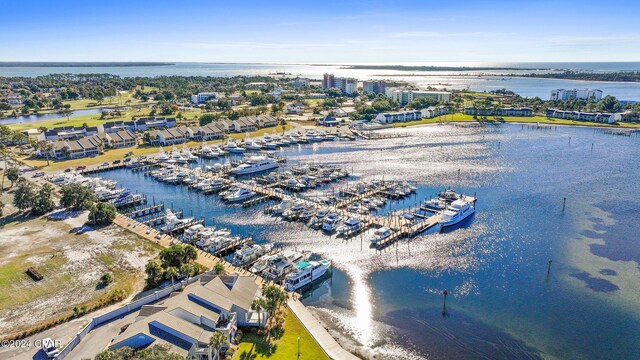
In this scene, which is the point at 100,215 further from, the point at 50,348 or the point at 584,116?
the point at 584,116

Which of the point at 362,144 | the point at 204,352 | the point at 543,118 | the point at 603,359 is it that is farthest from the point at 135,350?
the point at 543,118

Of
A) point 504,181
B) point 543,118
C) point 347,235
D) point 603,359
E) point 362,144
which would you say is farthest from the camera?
point 543,118

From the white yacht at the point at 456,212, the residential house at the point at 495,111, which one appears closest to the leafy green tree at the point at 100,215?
the white yacht at the point at 456,212

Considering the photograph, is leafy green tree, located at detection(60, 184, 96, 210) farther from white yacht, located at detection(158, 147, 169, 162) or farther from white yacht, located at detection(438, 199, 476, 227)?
white yacht, located at detection(438, 199, 476, 227)

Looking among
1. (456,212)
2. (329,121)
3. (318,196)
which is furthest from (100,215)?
(329,121)

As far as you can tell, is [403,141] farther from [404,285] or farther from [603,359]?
[603,359]

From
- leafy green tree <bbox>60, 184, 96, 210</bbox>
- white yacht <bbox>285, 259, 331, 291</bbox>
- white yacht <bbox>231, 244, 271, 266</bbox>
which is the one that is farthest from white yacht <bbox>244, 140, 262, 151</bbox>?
white yacht <bbox>285, 259, 331, 291</bbox>

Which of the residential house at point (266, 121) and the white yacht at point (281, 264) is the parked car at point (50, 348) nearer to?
the white yacht at point (281, 264)
